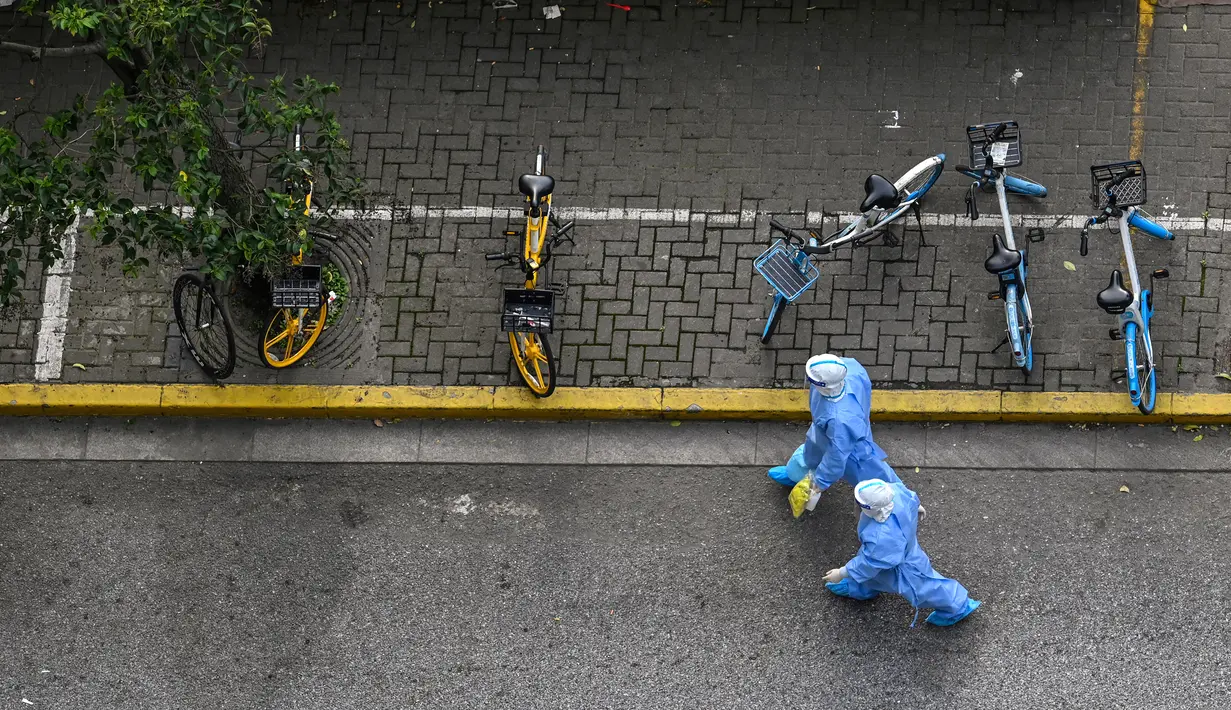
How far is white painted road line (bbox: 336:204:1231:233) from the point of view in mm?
9141

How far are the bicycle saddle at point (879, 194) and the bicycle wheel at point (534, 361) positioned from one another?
8.12ft

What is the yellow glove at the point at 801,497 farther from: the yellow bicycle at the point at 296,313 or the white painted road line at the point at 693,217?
the yellow bicycle at the point at 296,313

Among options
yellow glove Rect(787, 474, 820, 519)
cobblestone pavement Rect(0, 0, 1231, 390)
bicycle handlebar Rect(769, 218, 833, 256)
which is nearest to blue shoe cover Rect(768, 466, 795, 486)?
yellow glove Rect(787, 474, 820, 519)

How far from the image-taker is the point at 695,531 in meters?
8.73

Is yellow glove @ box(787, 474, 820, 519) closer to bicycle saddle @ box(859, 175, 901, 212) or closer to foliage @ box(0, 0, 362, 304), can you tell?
bicycle saddle @ box(859, 175, 901, 212)

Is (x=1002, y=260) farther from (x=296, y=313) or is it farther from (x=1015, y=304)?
(x=296, y=313)

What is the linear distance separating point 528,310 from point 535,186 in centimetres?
88

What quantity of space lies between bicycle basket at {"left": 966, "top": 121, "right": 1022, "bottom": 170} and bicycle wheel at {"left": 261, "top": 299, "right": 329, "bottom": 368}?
4.89 m

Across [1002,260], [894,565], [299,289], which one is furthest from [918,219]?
[299,289]

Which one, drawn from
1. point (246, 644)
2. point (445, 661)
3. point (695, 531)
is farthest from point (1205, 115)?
point (246, 644)

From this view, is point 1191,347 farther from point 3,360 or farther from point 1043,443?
point 3,360

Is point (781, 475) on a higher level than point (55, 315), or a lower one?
lower

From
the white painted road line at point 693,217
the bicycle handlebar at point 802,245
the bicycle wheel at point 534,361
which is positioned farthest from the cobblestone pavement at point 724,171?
the bicycle handlebar at point 802,245

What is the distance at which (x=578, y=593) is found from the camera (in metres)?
8.59
